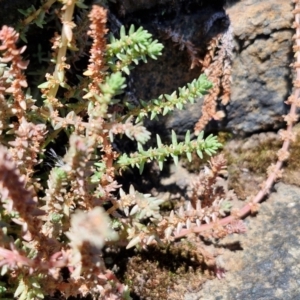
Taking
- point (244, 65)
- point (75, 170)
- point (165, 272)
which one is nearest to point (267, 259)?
point (165, 272)

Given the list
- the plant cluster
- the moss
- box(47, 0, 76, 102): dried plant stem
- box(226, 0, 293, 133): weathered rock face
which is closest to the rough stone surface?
the moss

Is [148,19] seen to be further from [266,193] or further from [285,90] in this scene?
[266,193]

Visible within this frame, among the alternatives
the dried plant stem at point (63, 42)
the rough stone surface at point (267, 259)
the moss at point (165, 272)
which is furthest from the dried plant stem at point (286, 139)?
the dried plant stem at point (63, 42)

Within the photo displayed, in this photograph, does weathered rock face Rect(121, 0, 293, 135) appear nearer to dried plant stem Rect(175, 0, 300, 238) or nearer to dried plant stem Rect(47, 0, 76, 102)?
dried plant stem Rect(175, 0, 300, 238)

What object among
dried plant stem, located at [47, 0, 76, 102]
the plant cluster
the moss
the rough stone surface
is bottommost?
the moss

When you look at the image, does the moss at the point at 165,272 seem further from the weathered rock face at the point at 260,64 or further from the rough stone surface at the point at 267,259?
the weathered rock face at the point at 260,64

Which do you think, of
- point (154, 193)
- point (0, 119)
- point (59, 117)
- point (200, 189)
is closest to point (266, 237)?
point (200, 189)

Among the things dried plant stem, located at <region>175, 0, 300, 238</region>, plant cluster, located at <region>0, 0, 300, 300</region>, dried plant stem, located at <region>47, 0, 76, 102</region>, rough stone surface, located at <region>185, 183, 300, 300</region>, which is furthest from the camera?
dried plant stem, located at <region>175, 0, 300, 238</region>
